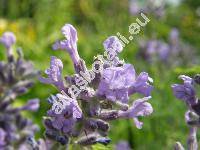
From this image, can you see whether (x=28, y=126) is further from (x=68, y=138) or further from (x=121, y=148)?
(x=68, y=138)

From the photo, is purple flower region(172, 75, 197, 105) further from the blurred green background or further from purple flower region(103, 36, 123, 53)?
the blurred green background

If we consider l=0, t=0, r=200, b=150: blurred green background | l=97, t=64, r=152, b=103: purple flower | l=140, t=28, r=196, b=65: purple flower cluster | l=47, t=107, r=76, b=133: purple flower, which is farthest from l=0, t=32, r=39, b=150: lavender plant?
l=140, t=28, r=196, b=65: purple flower cluster

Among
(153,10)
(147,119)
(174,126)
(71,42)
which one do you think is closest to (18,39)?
(153,10)

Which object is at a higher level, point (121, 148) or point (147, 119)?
point (147, 119)

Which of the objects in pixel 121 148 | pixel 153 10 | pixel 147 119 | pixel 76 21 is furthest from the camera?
pixel 76 21

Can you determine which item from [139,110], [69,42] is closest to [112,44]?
[69,42]

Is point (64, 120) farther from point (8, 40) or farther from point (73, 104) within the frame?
point (8, 40)
